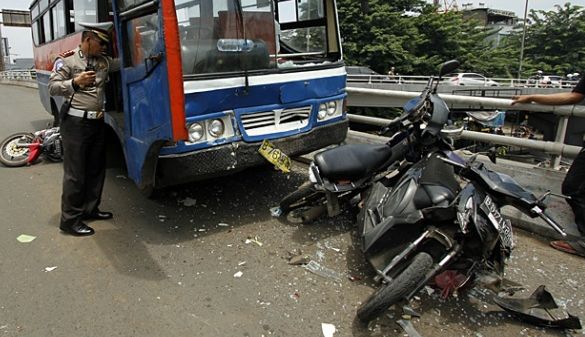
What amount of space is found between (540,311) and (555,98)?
209 cm

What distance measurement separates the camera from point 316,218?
13.7 ft

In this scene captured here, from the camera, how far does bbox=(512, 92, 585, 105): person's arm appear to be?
11.9 ft

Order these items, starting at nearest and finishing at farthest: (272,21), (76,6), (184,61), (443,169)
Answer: (443,169) < (184,61) < (272,21) < (76,6)

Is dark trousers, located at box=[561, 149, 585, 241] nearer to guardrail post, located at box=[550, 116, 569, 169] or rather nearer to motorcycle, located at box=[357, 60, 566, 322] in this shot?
guardrail post, located at box=[550, 116, 569, 169]

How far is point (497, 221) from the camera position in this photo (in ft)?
8.13

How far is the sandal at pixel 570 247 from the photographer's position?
11.4ft

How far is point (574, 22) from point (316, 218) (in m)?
51.2

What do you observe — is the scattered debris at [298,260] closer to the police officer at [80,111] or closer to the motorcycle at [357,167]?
the motorcycle at [357,167]

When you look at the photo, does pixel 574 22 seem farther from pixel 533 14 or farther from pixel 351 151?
pixel 351 151

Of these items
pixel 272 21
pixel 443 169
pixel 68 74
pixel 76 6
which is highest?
pixel 76 6

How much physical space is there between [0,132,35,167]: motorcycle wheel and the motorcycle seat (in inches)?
206

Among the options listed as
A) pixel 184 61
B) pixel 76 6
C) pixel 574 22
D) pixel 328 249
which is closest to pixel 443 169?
pixel 328 249

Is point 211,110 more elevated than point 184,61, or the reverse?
point 184,61

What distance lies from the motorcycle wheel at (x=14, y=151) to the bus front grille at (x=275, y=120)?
4.50 m
